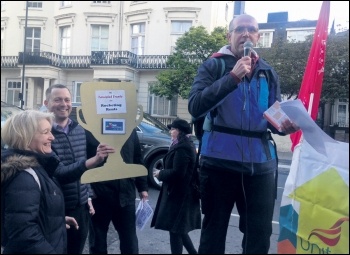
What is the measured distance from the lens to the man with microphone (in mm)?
1849

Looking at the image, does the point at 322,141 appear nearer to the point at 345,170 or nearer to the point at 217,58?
the point at 345,170

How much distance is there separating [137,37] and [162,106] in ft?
1.22

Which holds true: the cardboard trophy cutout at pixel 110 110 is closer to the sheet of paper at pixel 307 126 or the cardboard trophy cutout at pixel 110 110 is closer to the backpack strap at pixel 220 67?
the backpack strap at pixel 220 67

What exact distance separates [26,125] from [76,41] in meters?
0.42

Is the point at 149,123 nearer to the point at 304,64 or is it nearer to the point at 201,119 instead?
the point at 201,119

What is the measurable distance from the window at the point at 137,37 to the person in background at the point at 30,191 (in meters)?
0.49

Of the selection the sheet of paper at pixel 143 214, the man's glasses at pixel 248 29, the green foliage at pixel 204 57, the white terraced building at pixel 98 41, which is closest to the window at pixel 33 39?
the white terraced building at pixel 98 41

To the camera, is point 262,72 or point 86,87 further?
point 262,72

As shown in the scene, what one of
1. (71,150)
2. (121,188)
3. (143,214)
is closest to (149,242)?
(143,214)

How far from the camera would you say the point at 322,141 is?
1.39 m

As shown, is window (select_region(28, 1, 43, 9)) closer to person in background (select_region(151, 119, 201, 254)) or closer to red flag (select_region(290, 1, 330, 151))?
red flag (select_region(290, 1, 330, 151))

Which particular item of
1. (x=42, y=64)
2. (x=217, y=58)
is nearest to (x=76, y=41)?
(x=42, y=64)

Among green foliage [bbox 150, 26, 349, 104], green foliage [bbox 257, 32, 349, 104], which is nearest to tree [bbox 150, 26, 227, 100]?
green foliage [bbox 150, 26, 349, 104]

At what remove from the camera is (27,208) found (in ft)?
5.82
